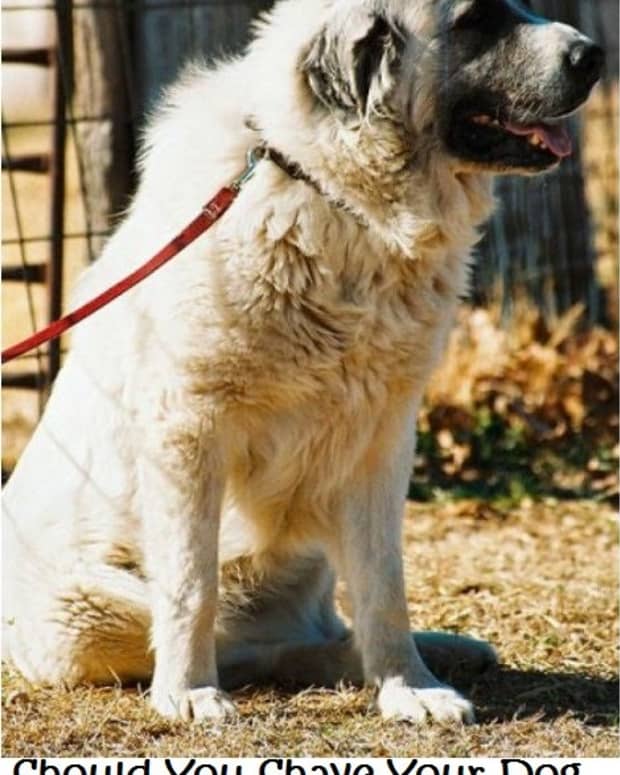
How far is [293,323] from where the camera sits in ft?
12.6

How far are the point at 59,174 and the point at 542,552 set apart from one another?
2.31 metres

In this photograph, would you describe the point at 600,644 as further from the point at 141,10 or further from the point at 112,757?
the point at 141,10

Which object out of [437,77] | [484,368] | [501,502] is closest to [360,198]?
[437,77]

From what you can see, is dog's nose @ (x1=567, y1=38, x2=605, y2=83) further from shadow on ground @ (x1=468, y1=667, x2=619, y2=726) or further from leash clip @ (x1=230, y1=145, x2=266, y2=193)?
shadow on ground @ (x1=468, y1=667, x2=619, y2=726)

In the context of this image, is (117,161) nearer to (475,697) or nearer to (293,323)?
(293,323)

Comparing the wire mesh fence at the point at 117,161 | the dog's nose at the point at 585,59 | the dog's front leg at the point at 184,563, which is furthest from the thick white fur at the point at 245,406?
the wire mesh fence at the point at 117,161

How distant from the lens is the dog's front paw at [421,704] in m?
3.94

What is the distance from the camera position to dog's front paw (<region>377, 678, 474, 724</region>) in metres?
3.94

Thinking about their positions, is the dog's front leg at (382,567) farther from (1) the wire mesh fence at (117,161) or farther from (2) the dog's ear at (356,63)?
(1) the wire mesh fence at (117,161)

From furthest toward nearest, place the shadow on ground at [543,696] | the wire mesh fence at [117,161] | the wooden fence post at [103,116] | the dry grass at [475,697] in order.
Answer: the wooden fence post at [103,116], the wire mesh fence at [117,161], the shadow on ground at [543,696], the dry grass at [475,697]

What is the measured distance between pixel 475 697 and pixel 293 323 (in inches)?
45.6

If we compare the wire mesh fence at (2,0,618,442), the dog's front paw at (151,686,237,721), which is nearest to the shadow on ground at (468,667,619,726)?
the dog's front paw at (151,686,237,721)

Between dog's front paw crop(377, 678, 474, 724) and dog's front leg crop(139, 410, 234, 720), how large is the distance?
0.40 m

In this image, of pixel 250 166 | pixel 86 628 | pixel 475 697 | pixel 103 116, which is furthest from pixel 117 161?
pixel 475 697
